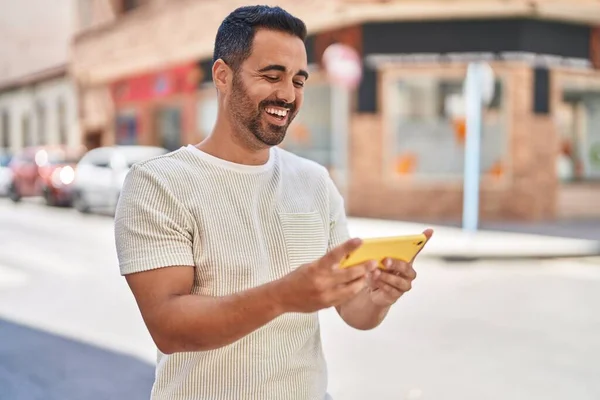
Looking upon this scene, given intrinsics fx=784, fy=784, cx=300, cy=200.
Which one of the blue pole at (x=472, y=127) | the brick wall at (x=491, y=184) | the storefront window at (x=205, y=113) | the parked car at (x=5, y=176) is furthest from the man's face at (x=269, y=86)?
the parked car at (x=5, y=176)

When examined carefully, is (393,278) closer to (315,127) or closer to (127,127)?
(315,127)

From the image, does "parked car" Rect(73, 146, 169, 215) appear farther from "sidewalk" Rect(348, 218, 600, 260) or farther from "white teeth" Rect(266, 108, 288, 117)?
"white teeth" Rect(266, 108, 288, 117)

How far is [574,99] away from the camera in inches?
743

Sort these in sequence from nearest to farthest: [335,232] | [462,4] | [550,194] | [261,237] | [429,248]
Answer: [261,237] → [335,232] → [429,248] → [462,4] → [550,194]

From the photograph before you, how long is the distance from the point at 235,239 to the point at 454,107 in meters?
16.7

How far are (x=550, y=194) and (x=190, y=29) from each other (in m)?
10.8

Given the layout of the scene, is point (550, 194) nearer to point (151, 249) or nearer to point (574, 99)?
point (574, 99)

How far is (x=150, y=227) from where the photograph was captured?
5.48 feet

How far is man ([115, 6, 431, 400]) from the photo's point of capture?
1629 mm

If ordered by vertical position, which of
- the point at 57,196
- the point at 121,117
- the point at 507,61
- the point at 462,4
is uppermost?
the point at 462,4

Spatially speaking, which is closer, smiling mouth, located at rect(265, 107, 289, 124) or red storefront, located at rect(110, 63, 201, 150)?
smiling mouth, located at rect(265, 107, 289, 124)

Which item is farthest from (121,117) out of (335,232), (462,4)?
(335,232)

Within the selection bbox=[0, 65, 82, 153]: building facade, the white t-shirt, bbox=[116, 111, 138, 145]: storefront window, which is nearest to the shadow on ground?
the white t-shirt

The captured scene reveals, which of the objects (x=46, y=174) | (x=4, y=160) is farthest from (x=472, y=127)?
(x=4, y=160)
